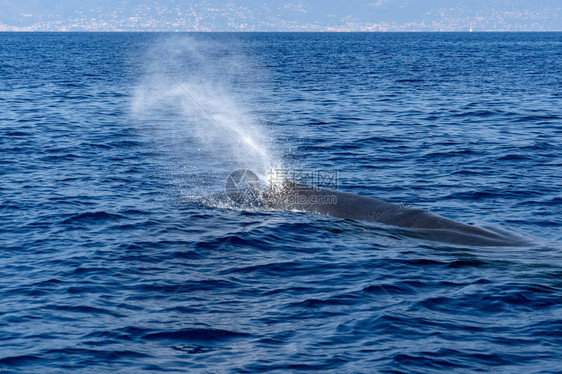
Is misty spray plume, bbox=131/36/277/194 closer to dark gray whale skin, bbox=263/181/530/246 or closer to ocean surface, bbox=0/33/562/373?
ocean surface, bbox=0/33/562/373

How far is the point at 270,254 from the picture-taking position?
18.4m

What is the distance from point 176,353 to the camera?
1275 cm

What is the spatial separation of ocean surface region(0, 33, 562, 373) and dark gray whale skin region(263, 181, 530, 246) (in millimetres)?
467

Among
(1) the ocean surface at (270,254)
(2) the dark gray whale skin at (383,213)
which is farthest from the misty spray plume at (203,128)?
(2) the dark gray whale skin at (383,213)

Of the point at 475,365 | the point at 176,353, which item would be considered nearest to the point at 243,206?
the point at 176,353

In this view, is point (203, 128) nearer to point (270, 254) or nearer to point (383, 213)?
point (383, 213)

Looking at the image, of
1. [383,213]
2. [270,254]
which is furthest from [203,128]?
[270,254]

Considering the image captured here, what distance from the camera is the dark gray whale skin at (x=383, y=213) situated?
61.2 feet

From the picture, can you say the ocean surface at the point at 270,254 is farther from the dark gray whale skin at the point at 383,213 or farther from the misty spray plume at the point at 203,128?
the dark gray whale skin at the point at 383,213

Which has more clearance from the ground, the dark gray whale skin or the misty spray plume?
the misty spray plume

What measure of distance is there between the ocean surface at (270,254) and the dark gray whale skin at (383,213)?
0.47 metres

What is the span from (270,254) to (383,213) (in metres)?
4.44

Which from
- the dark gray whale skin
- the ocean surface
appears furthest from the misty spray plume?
the dark gray whale skin

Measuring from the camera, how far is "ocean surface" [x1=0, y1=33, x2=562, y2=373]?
12.8 meters
